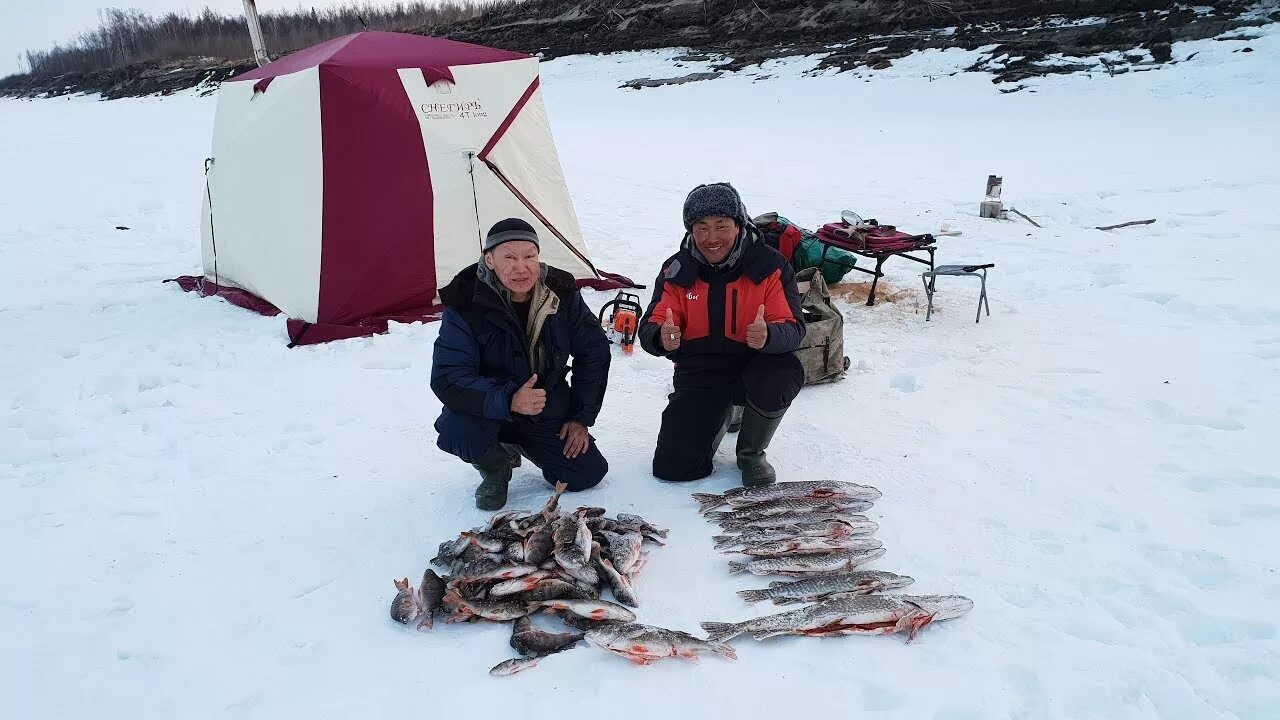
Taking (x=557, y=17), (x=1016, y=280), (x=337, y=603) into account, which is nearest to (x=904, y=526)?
(x=337, y=603)

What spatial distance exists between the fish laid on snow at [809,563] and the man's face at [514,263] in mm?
1426

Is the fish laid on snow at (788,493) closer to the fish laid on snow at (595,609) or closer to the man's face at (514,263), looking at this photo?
the fish laid on snow at (595,609)

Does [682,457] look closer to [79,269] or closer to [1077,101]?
[79,269]

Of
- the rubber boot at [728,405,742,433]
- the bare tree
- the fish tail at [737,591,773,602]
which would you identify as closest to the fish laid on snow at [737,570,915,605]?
the fish tail at [737,591,773,602]

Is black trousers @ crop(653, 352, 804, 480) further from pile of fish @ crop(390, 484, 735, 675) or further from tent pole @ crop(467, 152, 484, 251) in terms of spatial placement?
tent pole @ crop(467, 152, 484, 251)

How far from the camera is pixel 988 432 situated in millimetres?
3906

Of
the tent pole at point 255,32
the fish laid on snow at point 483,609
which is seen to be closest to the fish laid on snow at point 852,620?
the fish laid on snow at point 483,609

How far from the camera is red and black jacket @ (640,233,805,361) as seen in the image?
336 centimetres

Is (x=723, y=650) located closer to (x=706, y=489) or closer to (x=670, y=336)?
(x=706, y=489)

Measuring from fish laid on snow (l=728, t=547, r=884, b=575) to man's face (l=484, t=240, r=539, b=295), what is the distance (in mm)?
1426

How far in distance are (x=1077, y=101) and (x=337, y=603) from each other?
16750 millimetres

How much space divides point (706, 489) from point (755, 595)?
0.85 metres

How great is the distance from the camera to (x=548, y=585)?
8.86 ft

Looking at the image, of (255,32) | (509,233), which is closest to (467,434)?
(509,233)
